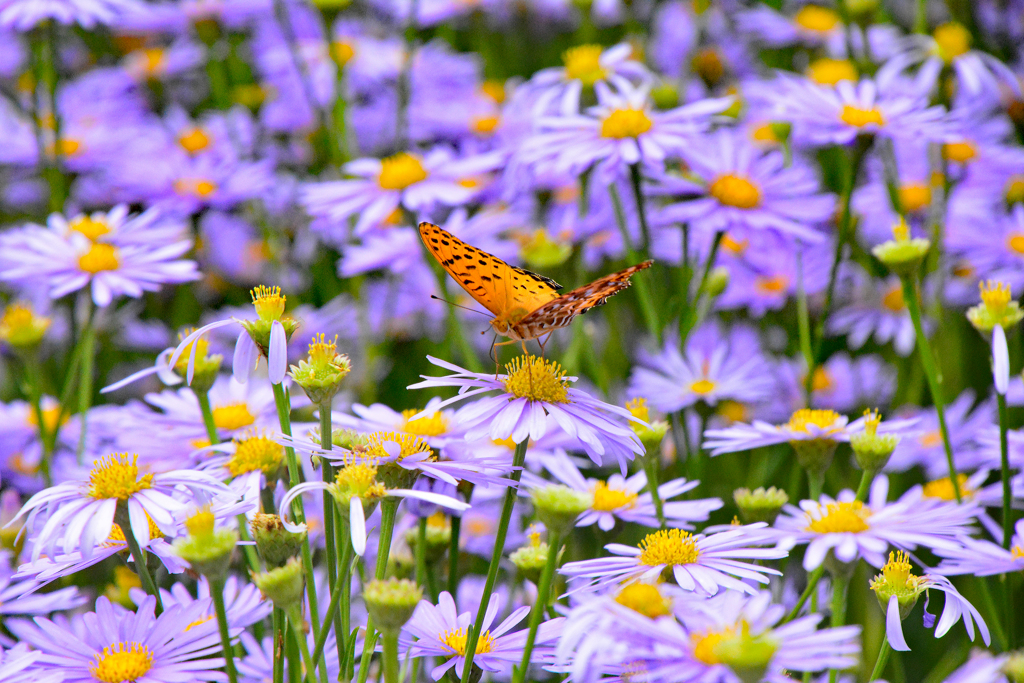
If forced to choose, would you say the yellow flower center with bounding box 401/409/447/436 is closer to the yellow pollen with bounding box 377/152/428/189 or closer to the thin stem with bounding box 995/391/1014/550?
the thin stem with bounding box 995/391/1014/550

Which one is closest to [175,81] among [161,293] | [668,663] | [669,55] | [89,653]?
[161,293]

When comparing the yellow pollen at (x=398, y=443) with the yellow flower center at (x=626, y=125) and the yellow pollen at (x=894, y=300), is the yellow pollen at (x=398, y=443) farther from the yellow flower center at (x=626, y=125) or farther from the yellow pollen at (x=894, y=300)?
the yellow pollen at (x=894, y=300)

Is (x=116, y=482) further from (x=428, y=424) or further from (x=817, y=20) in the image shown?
(x=817, y=20)

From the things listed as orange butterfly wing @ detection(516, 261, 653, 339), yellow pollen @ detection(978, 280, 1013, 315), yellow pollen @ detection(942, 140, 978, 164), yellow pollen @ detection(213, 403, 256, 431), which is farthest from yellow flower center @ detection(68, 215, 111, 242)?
yellow pollen @ detection(942, 140, 978, 164)

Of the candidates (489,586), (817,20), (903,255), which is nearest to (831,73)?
(817,20)

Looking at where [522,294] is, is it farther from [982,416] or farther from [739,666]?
[982,416]


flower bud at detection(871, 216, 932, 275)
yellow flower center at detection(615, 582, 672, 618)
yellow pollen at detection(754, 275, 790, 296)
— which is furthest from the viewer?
yellow pollen at detection(754, 275, 790, 296)

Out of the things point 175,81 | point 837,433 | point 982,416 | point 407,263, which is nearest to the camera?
point 837,433
